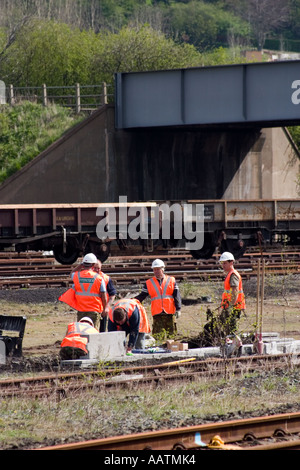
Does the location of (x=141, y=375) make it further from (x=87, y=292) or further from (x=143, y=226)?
(x=143, y=226)

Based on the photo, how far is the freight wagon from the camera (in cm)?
2408

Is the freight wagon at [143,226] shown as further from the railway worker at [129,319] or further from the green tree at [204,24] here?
the green tree at [204,24]

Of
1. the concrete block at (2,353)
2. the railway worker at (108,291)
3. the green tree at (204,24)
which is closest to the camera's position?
the concrete block at (2,353)

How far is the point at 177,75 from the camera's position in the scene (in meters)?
32.2

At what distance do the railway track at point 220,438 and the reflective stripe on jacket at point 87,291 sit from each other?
4.64 m

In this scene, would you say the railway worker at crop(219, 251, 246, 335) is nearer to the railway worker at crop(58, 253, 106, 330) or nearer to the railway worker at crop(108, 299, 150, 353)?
the railway worker at crop(108, 299, 150, 353)

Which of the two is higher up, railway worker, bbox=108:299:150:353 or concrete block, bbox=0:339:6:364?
railway worker, bbox=108:299:150:353

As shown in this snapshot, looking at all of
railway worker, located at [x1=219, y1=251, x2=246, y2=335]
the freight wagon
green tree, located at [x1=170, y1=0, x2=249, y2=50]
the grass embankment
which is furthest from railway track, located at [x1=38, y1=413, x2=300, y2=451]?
green tree, located at [x1=170, y1=0, x2=249, y2=50]

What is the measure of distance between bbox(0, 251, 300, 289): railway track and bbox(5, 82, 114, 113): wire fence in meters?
12.1

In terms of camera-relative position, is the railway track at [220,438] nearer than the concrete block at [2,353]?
Yes

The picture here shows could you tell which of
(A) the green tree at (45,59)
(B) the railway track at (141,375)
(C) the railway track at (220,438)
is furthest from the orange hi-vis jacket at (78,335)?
(A) the green tree at (45,59)

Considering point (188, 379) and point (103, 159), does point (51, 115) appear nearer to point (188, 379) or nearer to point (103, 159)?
point (103, 159)

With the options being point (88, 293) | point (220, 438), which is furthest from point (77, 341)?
point (220, 438)

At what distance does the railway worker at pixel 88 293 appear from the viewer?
12.5 metres
